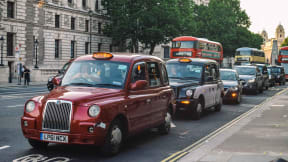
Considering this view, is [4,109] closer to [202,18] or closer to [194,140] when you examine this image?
[194,140]

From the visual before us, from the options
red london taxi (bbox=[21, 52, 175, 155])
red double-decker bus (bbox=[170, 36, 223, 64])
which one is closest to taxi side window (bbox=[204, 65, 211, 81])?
red london taxi (bbox=[21, 52, 175, 155])

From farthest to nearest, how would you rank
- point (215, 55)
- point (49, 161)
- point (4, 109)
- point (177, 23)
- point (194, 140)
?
point (177, 23) < point (215, 55) < point (4, 109) < point (194, 140) < point (49, 161)

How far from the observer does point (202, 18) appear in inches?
3036

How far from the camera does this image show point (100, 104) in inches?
265

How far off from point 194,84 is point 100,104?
6.45 metres

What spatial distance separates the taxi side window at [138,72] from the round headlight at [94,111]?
4.51ft

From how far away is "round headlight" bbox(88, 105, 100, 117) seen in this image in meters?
6.67

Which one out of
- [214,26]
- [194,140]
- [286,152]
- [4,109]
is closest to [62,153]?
[194,140]

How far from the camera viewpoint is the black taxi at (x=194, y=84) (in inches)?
484

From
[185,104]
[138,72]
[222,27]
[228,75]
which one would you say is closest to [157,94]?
[138,72]

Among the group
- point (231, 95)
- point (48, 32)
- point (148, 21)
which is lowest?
point (231, 95)

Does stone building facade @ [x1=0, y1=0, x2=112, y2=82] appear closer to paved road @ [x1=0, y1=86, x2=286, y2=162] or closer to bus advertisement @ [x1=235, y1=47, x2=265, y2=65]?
bus advertisement @ [x1=235, y1=47, x2=265, y2=65]

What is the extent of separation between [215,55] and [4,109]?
95.0 feet

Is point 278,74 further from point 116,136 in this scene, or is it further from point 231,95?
point 116,136
